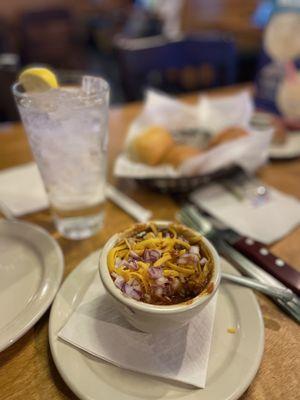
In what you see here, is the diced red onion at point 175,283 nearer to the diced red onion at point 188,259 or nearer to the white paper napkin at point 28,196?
the diced red onion at point 188,259

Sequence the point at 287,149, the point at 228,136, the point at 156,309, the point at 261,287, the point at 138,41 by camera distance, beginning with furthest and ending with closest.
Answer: the point at 138,41 < the point at 287,149 < the point at 228,136 < the point at 261,287 < the point at 156,309

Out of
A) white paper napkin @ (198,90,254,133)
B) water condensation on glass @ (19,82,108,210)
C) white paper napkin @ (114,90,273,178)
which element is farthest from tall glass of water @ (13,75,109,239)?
white paper napkin @ (198,90,254,133)

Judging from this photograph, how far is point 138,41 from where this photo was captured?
54.4 inches

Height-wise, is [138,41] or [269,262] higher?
[138,41]

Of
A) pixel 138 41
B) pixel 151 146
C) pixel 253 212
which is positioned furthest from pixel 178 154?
pixel 138 41

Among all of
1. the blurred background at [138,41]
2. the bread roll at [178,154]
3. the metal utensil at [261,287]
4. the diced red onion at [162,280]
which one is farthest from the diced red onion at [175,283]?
the blurred background at [138,41]

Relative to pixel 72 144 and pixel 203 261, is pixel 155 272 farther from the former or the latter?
pixel 72 144

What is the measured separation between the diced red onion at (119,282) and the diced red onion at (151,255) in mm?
41

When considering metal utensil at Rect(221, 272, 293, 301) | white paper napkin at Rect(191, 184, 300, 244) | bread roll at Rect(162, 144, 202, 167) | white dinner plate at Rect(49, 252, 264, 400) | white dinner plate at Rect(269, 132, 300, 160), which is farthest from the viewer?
white dinner plate at Rect(269, 132, 300, 160)

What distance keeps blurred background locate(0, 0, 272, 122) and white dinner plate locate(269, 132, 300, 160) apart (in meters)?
0.42

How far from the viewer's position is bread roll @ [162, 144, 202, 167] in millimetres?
740

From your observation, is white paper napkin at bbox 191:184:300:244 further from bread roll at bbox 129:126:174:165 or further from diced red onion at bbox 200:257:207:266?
diced red onion at bbox 200:257:207:266

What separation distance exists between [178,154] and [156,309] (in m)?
0.44

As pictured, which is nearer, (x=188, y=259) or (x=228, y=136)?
(x=188, y=259)
